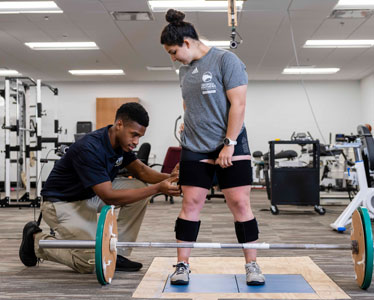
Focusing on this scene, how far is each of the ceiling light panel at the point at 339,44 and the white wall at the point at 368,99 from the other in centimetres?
260

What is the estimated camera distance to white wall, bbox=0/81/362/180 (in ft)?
33.9

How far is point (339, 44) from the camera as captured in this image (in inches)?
283

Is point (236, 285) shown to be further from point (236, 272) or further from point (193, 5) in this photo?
point (193, 5)

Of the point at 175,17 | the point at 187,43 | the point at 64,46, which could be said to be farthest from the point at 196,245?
the point at 64,46

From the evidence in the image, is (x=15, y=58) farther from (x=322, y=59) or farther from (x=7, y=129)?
(x=322, y=59)

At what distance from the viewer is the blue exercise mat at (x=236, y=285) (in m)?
1.83

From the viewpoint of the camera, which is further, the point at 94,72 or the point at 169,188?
the point at 94,72

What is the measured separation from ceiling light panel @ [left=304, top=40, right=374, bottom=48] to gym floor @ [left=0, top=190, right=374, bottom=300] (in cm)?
324

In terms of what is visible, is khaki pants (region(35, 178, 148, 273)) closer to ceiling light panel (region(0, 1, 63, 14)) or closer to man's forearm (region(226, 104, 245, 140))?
man's forearm (region(226, 104, 245, 140))

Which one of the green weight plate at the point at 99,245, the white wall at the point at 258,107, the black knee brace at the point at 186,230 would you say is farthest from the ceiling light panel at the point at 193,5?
the white wall at the point at 258,107

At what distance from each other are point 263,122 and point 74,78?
4.43 meters

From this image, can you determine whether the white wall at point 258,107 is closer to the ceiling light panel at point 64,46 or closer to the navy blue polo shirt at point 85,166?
the ceiling light panel at point 64,46

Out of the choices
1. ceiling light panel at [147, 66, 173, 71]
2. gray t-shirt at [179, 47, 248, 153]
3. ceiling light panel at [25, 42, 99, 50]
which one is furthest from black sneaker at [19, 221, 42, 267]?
ceiling light panel at [147, 66, 173, 71]

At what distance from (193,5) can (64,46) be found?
9.02 feet
